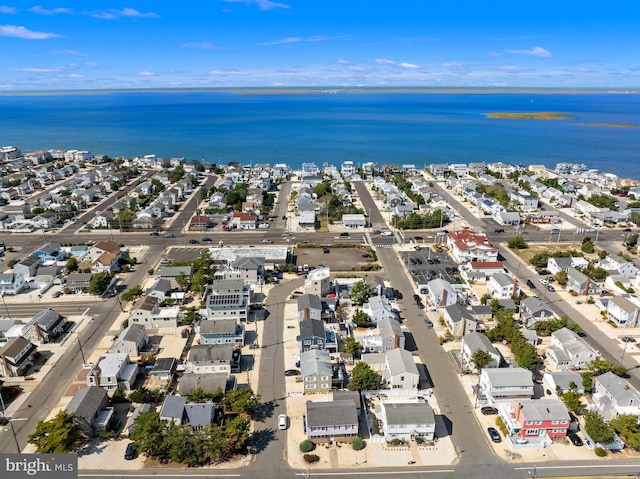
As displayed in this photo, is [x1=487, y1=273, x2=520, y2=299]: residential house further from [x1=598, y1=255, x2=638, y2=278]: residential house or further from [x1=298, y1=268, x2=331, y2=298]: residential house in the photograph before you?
[x1=298, y1=268, x2=331, y2=298]: residential house

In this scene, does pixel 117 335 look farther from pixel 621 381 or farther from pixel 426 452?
pixel 621 381

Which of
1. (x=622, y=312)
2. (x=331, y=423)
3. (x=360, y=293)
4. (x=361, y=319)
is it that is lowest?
(x=331, y=423)

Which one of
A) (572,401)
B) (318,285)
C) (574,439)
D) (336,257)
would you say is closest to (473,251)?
(336,257)

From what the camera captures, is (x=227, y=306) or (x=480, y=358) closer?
(x=480, y=358)

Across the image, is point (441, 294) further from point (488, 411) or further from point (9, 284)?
point (9, 284)

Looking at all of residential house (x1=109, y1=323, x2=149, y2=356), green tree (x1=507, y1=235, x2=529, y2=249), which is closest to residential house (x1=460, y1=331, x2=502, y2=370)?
residential house (x1=109, y1=323, x2=149, y2=356)

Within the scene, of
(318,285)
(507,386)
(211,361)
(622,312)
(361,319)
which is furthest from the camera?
(318,285)
